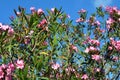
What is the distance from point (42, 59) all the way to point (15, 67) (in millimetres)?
413

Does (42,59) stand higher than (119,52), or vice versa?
(119,52)

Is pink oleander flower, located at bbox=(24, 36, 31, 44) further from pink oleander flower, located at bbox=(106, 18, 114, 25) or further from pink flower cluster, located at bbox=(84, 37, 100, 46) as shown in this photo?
pink flower cluster, located at bbox=(84, 37, 100, 46)

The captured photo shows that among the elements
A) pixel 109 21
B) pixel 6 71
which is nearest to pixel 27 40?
pixel 6 71

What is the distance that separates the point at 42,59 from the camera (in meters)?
5.59

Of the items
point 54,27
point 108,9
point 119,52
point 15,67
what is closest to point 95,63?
point 119,52

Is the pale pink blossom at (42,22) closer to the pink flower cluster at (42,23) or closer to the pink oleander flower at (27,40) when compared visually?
the pink flower cluster at (42,23)

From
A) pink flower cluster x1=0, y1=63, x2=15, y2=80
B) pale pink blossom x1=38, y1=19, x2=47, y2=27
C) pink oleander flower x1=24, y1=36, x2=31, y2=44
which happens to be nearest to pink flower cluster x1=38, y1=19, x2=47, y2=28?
pale pink blossom x1=38, y1=19, x2=47, y2=27

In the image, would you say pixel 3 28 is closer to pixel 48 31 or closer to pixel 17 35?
pixel 17 35

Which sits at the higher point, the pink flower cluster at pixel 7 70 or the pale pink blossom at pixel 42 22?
the pale pink blossom at pixel 42 22

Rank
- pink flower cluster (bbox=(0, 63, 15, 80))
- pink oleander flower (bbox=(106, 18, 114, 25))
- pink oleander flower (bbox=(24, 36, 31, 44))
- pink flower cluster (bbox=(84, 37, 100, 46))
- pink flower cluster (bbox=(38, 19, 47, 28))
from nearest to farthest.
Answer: pink flower cluster (bbox=(0, 63, 15, 80)) < pink oleander flower (bbox=(24, 36, 31, 44)) < pink flower cluster (bbox=(38, 19, 47, 28)) < pink oleander flower (bbox=(106, 18, 114, 25)) < pink flower cluster (bbox=(84, 37, 100, 46))

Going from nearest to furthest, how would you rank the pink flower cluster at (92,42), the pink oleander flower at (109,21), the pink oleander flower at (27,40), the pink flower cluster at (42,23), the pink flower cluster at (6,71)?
the pink flower cluster at (6,71) < the pink oleander flower at (27,40) < the pink flower cluster at (42,23) < the pink oleander flower at (109,21) < the pink flower cluster at (92,42)

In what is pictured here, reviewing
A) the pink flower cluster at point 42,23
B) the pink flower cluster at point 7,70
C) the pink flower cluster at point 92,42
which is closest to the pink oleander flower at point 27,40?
the pink flower cluster at point 42,23

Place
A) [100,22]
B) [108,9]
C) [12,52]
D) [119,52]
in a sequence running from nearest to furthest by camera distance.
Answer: [12,52] < [119,52] < [108,9] < [100,22]

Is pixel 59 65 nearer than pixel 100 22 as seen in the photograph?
Yes
